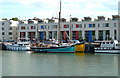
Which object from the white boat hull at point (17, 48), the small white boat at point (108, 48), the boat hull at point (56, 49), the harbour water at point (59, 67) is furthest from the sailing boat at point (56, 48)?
the harbour water at point (59, 67)

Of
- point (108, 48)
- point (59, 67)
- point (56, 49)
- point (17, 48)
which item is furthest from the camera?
point (17, 48)

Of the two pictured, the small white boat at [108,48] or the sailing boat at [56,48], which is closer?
the small white boat at [108,48]

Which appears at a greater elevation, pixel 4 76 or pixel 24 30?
pixel 24 30

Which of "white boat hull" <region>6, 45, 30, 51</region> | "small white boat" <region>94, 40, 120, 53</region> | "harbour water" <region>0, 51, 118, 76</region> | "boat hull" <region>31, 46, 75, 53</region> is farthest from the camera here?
"white boat hull" <region>6, 45, 30, 51</region>

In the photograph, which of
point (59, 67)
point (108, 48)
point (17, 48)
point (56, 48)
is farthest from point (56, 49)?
point (59, 67)

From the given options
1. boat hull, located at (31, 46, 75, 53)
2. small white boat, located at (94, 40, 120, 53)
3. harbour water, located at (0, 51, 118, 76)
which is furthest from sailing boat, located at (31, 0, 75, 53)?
harbour water, located at (0, 51, 118, 76)

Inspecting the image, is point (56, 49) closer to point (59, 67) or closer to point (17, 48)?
point (17, 48)

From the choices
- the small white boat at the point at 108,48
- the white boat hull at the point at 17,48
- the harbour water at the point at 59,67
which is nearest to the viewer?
the harbour water at the point at 59,67

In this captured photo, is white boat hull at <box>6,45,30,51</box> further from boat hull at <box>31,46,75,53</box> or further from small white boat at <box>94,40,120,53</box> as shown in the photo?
small white boat at <box>94,40,120,53</box>

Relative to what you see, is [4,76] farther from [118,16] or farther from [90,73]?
[118,16]

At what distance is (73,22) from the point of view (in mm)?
89438

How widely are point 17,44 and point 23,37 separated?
60.5 feet

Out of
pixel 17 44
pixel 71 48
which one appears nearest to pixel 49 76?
pixel 71 48

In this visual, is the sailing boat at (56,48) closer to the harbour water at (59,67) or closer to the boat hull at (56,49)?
the boat hull at (56,49)
